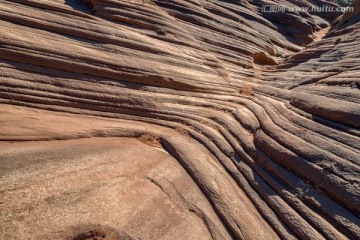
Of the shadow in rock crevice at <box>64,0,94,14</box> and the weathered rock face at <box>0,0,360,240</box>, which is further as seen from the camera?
the shadow in rock crevice at <box>64,0,94,14</box>

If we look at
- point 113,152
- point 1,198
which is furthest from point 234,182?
point 1,198

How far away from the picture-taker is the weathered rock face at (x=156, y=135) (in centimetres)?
426

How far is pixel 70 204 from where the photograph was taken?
13.2 feet

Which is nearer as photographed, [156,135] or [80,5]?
[156,135]

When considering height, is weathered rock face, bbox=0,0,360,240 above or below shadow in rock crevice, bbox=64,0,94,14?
below

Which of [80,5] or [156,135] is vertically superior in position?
[80,5]

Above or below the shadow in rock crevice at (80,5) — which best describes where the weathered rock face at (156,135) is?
below

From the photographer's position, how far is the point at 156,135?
21.0 feet

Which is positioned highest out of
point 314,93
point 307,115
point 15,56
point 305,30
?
point 305,30

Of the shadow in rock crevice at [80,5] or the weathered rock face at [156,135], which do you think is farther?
the shadow in rock crevice at [80,5]

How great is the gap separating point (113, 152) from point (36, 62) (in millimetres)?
3246

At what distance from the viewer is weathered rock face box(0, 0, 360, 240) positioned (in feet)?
14.0

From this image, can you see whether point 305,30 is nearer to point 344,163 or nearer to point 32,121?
point 344,163

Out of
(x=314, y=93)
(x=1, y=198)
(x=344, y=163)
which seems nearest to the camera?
(x=1, y=198)
